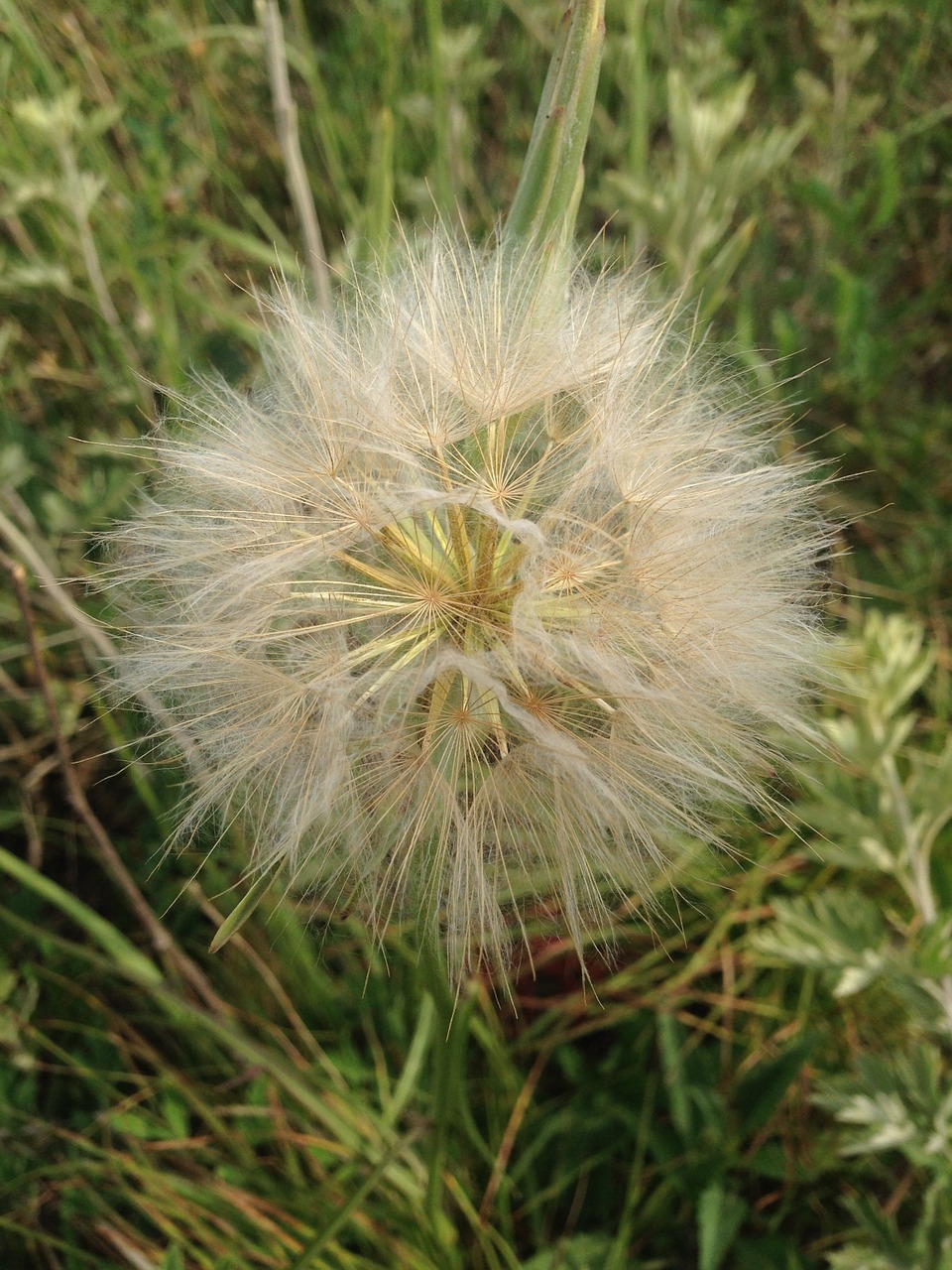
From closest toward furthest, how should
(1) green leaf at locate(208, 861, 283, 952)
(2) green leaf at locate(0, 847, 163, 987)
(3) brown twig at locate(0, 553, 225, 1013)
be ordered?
(1) green leaf at locate(208, 861, 283, 952) < (3) brown twig at locate(0, 553, 225, 1013) < (2) green leaf at locate(0, 847, 163, 987)

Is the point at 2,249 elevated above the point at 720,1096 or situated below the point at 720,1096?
above

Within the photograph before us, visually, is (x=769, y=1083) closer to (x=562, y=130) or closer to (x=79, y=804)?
(x=79, y=804)

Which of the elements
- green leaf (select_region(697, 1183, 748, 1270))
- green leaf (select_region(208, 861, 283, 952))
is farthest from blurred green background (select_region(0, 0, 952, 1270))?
green leaf (select_region(208, 861, 283, 952))

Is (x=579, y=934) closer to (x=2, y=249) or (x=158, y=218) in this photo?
(x=158, y=218)

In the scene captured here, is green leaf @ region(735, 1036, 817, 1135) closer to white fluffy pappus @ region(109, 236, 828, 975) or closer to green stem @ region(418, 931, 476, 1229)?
green stem @ region(418, 931, 476, 1229)

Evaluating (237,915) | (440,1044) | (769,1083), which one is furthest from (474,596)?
(769,1083)

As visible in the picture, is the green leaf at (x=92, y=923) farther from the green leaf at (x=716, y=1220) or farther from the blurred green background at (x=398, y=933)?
the green leaf at (x=716, y=1220)

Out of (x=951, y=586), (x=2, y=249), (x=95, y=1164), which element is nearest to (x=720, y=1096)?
(x=95, y=1164)
